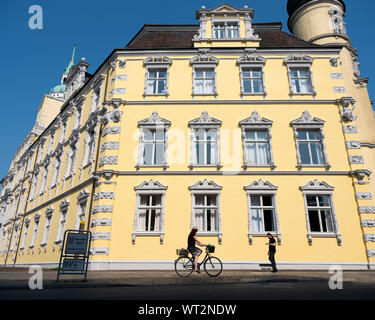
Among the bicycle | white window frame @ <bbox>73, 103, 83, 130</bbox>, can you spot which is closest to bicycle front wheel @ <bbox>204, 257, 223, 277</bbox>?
the bicycle

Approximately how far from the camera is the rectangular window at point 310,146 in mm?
15539

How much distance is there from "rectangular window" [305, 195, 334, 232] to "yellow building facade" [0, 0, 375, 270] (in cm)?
6

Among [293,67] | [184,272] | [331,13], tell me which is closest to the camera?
[184,272]

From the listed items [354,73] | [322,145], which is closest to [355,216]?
[322,145]

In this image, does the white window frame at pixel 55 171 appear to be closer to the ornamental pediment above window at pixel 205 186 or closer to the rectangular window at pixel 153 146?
the rectangular window at pixel 153 146

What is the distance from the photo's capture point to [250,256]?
1376 cm

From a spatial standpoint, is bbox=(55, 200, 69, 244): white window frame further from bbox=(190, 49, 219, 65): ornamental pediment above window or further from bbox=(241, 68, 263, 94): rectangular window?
bbox=(241, 68, 263, 94): rectangular window

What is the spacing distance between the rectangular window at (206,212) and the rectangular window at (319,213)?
5.09m

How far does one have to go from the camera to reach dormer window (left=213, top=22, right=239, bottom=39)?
19.2 m

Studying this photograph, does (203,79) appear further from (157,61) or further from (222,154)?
(222,154)

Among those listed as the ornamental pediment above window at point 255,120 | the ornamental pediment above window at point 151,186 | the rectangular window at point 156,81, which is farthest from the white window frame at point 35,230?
the ornamental pediment above window at point 255,120

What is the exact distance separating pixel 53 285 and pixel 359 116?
2056 cm

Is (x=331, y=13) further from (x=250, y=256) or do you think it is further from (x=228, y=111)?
(x=250, y=256)
